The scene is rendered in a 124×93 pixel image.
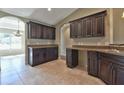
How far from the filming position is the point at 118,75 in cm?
255

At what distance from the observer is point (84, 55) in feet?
18.0

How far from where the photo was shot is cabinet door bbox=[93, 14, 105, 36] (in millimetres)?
4241

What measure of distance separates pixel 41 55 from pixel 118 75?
4094mm

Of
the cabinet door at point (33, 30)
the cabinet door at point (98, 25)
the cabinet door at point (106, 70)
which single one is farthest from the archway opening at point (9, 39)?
the cabinet door at point (106, 70)

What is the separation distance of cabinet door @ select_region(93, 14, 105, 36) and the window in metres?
7.99

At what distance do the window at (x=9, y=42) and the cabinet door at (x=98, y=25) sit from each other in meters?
7.99

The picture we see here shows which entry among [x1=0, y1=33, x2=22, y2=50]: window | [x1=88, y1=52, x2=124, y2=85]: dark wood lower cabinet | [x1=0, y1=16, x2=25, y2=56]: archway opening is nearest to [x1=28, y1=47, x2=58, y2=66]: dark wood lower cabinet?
[x1=88, y1=52, x2=124, y2=85]: dark wood lower cabinet

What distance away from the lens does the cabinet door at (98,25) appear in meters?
4.24

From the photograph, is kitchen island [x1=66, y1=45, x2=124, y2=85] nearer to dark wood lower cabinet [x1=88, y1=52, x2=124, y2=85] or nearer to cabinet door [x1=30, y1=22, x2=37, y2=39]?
dark wood lower cabinet [x1=88, y1=52, x2=124, y2=85]

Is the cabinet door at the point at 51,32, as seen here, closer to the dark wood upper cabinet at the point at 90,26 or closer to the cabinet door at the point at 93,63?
the dark wood upper cabinet at the point at 90,26

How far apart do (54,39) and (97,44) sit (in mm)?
3579
